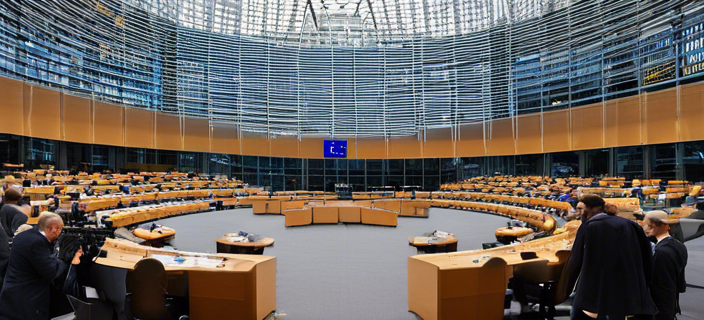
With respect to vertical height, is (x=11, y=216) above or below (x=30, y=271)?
above

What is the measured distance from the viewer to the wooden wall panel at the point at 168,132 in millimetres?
24672

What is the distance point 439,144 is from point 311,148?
9.12 metres

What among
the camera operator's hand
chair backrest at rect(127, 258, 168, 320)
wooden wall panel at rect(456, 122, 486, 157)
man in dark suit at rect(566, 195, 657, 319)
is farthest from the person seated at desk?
wooden wall panel at rect(456, 122, 486, 157)

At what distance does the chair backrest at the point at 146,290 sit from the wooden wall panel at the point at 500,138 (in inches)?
967

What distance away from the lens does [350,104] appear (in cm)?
2975

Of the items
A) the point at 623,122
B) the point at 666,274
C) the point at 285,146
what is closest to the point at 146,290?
the point at 666,274

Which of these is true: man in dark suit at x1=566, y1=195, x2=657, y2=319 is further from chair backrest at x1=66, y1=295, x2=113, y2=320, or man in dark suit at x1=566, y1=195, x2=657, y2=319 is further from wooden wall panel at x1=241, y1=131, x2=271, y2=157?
wooden wall panel at x1=241, y1=131, x2=271, y2=157

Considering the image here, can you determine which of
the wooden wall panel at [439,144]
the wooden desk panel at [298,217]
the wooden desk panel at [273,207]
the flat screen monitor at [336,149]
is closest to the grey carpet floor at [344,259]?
the wooden desk panel at [298,217]

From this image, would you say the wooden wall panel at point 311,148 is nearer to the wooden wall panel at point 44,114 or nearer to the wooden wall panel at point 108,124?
the wooden wall panel at point 108,124

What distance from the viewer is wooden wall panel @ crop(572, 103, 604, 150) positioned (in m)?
21.2

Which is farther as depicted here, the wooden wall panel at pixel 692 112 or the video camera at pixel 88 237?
the wooden wall panel at pixel 692 112

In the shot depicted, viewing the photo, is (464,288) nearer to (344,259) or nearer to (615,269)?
(615,269)

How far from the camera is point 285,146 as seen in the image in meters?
29.2

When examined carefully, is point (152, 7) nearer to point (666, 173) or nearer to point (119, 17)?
point (119, 17)
